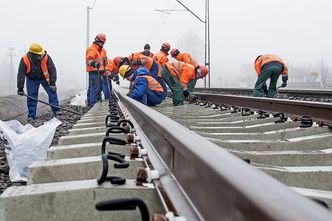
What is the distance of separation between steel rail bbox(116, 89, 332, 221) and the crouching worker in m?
5.71

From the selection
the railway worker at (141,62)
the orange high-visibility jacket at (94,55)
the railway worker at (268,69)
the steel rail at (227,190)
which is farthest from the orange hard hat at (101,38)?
the steel rail at (227,190)

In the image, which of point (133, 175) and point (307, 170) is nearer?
point (133, 175)

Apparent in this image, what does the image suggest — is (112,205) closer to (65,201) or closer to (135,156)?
(65,201)

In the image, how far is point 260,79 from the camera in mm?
9758

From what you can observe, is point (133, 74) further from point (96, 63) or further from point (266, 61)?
point (266, 61)

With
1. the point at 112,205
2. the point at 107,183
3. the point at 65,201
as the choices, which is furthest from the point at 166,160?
the point at 112,205

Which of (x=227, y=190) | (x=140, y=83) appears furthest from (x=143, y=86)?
(x=227, y=190)

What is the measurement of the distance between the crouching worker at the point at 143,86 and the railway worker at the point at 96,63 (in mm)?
1760

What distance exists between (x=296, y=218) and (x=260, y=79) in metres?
9.21

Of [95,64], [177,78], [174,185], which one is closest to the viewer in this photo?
[174,185]

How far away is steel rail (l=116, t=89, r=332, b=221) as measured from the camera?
0.84 metres

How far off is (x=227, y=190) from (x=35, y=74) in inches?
358

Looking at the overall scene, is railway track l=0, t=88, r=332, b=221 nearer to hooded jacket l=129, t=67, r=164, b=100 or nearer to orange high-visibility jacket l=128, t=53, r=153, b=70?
hooded jacket l=129, t=67, r=164, b=100

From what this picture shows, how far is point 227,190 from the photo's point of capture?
1.12 meters
